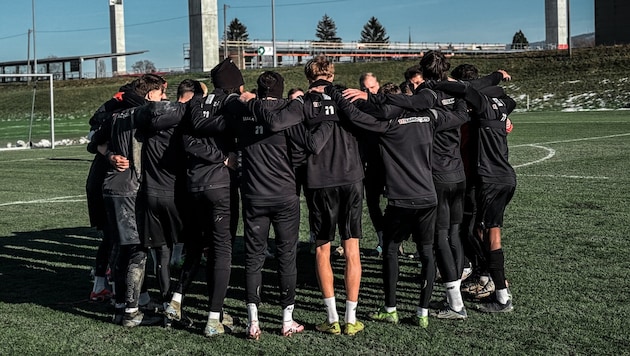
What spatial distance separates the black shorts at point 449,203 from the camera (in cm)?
613

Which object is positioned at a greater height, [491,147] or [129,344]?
[491,147]

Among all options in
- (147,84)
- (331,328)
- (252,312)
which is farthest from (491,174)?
(147,84)

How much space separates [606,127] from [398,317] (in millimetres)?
22326

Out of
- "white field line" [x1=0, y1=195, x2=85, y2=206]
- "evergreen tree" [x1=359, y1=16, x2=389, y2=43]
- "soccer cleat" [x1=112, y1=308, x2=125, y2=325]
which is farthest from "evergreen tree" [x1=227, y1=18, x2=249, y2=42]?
"soccer cleat" [x1=112, y1=308, x2=125, y2=325]

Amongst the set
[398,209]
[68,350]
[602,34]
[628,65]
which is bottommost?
[68,350]

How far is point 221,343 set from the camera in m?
5.60

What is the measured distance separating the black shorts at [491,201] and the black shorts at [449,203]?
9.8 inches

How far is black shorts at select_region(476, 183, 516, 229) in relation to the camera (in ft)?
21.4

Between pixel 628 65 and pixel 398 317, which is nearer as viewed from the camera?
pixel 398 317

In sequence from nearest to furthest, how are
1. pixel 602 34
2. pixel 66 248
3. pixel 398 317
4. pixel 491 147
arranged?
pixel 398 317 → pixel 491 147 → pixel 66 248 → pixel 602 34

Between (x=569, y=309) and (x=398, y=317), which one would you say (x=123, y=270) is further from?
(x=569, y=309)

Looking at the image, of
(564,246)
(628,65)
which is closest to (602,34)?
(628,65)

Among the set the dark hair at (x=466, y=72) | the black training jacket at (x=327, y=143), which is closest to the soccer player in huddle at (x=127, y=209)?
the black training jacket at (x=327, y=143)

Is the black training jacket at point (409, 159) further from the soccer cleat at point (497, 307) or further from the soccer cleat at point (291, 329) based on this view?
the soccer cleat at point (291, 329)
